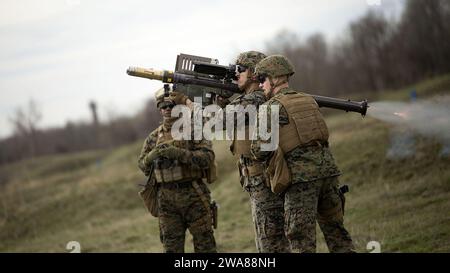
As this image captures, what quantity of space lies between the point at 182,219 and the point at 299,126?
2291 mm

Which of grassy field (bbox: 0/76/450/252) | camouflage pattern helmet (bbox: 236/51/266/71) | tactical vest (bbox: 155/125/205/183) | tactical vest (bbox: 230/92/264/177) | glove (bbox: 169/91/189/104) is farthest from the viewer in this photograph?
grassy field (bbox: 0/76/450/252)

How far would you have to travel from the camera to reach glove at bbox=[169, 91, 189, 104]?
23.0ft

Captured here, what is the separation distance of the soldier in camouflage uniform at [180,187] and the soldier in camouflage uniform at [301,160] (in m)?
1.52

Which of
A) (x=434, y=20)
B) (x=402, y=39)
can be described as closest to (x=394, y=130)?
(x=434, y=20)

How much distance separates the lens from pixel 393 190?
11.1 m

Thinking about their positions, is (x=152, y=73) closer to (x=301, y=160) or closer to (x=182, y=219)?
(x=182, y=219)

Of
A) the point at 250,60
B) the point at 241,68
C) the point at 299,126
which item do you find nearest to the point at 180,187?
the point at 241,68

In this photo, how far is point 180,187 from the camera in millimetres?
7246

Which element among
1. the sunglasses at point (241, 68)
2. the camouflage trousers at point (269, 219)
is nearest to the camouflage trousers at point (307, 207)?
the camouflage trousers at point (269, 219)

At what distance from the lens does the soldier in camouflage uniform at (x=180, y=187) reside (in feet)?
23.3

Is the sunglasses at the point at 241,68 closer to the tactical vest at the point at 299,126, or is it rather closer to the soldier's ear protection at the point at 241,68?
the soldier's ear protection at the point at 241,68

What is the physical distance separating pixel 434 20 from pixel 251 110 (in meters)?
39.1

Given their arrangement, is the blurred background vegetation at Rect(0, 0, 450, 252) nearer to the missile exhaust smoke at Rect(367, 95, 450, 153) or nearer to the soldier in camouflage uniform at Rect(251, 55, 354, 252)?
the missile exhaust smoke at Rect(367, 95, 450, 153)

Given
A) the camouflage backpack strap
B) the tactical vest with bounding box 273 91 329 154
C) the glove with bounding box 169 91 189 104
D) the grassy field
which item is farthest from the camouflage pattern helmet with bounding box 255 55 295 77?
the grassy field
